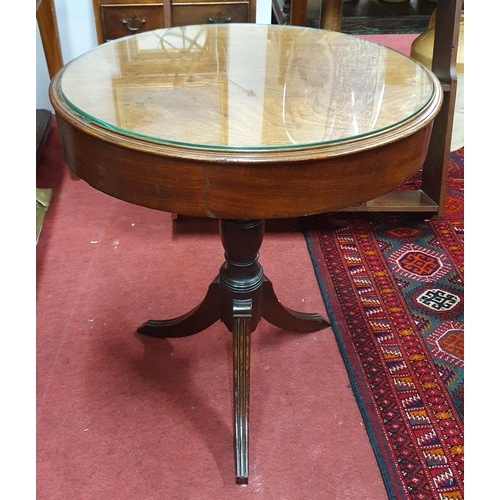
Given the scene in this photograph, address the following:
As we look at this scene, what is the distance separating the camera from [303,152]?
0.89 meters

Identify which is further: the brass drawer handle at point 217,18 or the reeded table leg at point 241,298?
the brass drawer handle at point 217,18

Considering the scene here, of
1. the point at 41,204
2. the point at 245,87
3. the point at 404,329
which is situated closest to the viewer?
the point at 245,87

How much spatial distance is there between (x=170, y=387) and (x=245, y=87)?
2.64 ft

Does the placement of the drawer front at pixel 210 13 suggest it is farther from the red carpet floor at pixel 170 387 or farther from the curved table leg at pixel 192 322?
the curved table leg at pixel 192 322

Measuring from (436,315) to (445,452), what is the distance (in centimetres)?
51

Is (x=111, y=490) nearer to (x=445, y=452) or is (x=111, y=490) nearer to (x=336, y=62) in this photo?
(x=445, y=452)

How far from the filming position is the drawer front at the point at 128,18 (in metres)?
2.41

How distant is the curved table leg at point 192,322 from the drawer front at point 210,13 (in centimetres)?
136

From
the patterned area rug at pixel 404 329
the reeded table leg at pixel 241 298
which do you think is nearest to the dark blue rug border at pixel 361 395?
the patterned area rug at pixel 404 329

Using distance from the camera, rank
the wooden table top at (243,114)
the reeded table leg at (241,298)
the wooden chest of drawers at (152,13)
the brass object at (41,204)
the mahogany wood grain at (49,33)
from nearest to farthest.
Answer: the wooden table top at (243,114) → the reeded table leg at (241,298) → the brass object at (41,204) → the mahogany wood grain at (49,33) → the wooden chest of drawers at (152,13)

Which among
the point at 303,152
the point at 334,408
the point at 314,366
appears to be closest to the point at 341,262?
the point at 314,366

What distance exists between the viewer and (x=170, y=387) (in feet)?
5.02

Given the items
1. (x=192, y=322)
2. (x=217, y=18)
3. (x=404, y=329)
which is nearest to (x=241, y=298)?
(x=192, y=322)

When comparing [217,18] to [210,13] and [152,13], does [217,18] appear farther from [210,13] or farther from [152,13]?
[152,13]
